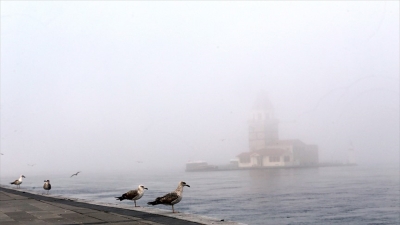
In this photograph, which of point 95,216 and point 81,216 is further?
point 81,216

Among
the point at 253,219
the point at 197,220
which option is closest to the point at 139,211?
the point at 197,220

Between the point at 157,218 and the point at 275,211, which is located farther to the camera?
the point at 275,211

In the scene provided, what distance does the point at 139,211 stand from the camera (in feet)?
53.7

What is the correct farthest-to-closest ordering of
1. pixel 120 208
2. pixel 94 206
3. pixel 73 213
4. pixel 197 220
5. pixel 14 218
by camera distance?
pixel 94 206 → pixel 120 208 → pixel 73 213 → pixel 14 218 → pixel 197 220

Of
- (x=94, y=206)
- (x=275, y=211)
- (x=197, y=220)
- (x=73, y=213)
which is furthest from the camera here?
(x=275, y=211)

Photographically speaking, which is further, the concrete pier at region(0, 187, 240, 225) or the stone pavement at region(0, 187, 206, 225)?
the stone pavement at region(0, 187, 206, 225)

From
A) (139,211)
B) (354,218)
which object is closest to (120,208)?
(139,211)

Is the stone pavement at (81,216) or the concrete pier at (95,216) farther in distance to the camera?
the stone pavement at (81,216)

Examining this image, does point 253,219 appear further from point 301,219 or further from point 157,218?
point 157,218

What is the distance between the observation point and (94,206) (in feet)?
61.7

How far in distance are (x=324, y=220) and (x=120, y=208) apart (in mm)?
16543

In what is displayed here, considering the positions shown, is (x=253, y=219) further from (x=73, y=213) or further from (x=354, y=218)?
(x=73, y=213)

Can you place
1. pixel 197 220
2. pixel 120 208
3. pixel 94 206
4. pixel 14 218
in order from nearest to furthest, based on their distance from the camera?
pixel 197 220 < pixel 14 218 < pixel 120 208 < pixel 94 206

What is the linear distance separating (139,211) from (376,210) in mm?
25764
